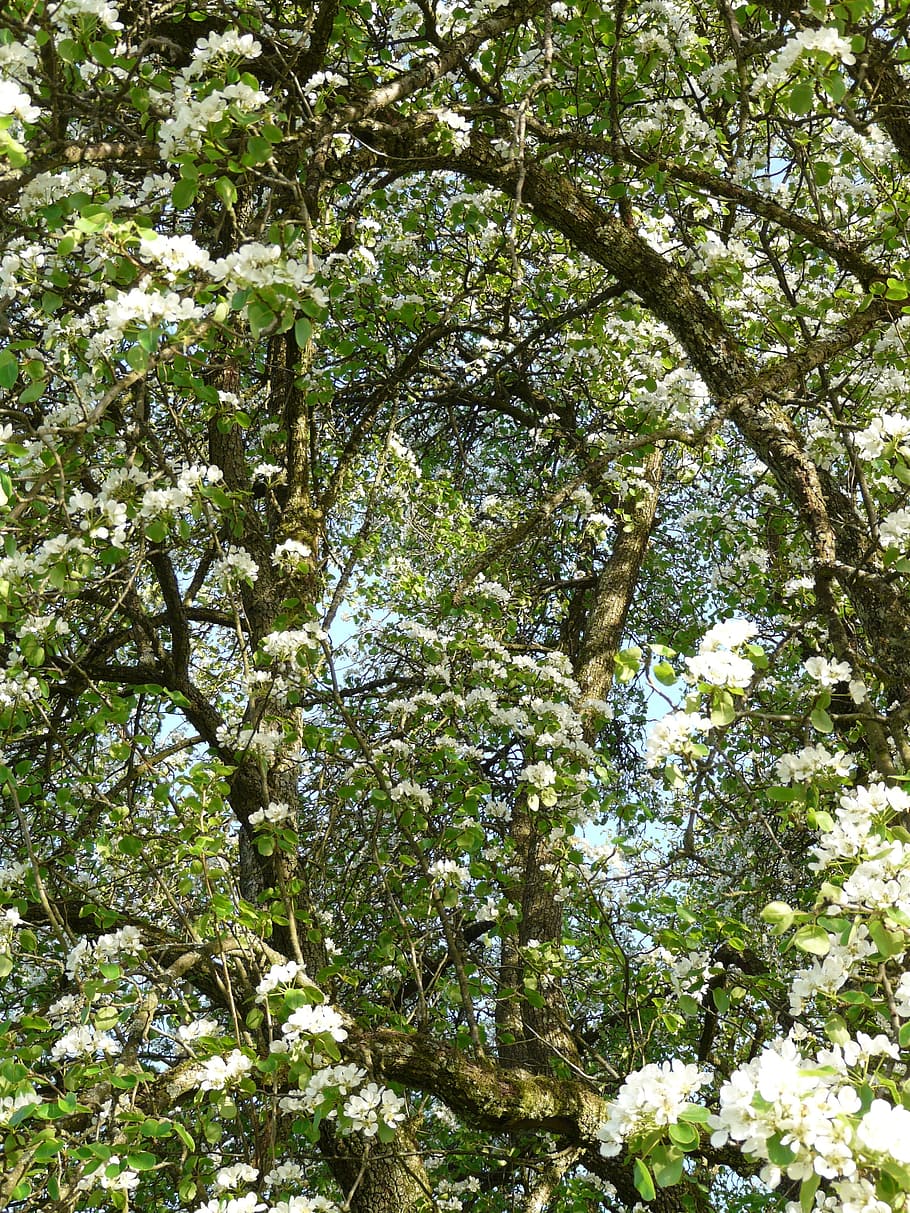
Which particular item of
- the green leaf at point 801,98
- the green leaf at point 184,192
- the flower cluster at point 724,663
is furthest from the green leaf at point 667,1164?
the green leaf at point 801,98

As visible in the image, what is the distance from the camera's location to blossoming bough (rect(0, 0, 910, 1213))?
2371 millimetres

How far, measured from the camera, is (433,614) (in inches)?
226

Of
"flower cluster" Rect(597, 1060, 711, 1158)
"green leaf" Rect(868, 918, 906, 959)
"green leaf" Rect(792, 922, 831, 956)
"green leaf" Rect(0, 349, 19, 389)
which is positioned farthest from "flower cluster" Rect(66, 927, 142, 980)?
"green leaf" Rect(868, 918, 906, 959)

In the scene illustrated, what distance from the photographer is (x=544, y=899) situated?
5715mm

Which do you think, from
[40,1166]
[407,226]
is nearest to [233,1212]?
[40,1166]

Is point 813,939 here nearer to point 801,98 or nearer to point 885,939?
point 885,939

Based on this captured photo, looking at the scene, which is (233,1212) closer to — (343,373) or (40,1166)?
(40,1166)

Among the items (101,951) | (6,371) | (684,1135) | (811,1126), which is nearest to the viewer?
(811,1126)

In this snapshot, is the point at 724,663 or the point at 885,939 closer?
the point at 885,939

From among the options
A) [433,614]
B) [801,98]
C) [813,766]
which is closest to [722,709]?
[813,766]

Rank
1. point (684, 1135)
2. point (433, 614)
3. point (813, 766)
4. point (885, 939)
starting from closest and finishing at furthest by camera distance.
A: point (684, 1135), point (885, 939), point (813, 766), point (433, 614)

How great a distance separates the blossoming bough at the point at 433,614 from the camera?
2371 millimetres

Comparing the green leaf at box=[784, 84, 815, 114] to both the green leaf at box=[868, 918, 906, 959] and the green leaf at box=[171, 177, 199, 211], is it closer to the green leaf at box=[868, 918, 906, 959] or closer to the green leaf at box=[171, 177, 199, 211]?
the green leaf at box=[171, 177, 199, 211]

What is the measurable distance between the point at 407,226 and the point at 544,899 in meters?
3.45
